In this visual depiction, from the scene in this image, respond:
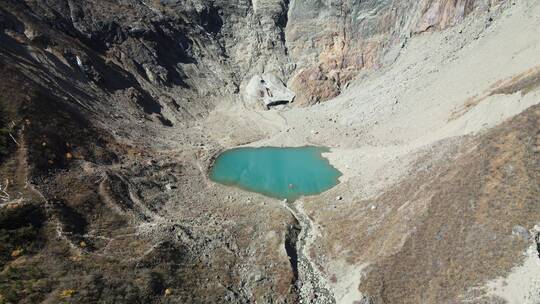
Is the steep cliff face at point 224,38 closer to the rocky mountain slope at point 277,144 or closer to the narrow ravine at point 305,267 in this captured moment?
the rocky mountain slope at point 277,144

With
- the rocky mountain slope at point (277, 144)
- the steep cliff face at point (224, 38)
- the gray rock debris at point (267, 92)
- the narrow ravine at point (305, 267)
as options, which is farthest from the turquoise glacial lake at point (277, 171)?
the steep cliff face at point (224, 38)

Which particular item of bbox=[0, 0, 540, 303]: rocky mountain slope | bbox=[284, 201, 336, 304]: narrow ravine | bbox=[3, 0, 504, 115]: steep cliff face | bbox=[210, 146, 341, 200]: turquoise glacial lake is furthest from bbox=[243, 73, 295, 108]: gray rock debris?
bbox=[284, 201, 336, 304]: narrow ravine

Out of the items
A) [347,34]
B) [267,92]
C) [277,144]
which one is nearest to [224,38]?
[267,92]

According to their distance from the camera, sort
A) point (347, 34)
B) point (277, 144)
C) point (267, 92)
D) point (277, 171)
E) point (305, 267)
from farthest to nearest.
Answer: point (347, 34) → point (267, 92) → point (277, 144) → point (277, 171) → point (305, 267)

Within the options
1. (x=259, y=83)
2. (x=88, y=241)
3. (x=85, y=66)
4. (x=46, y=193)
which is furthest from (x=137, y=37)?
(x=88, y=241)

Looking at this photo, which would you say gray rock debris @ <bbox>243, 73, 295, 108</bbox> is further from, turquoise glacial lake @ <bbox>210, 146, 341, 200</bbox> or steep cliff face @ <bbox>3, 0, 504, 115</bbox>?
turquoise glacial lake @ <bbox>210, 146, 341, 200</bbox>

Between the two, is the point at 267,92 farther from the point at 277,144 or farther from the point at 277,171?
the point at 277,171

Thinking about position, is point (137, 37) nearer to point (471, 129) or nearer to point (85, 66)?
point (85, 66)
